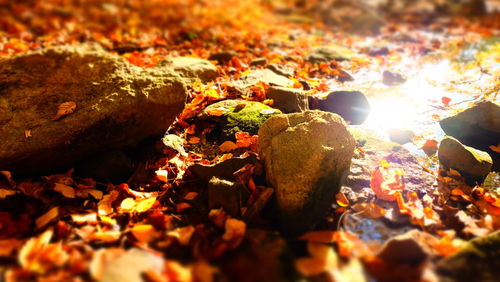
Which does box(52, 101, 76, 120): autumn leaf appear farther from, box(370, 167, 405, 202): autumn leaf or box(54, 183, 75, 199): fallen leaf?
box(370, 167, 405, 202): autumn leaf

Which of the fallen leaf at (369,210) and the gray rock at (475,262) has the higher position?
the gray rock at (475,262)

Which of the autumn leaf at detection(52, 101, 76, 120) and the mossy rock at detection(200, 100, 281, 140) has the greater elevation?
the autumn leaf at detection(52, 101, 76, 120)

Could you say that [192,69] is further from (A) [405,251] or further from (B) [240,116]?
(A) [405,251]

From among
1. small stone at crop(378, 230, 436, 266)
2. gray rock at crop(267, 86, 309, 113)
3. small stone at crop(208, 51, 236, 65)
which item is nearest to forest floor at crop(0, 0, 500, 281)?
small stone at crop(378, 230, 436, 266)

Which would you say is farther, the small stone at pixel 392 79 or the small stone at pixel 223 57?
the small stone at pixel 223 57

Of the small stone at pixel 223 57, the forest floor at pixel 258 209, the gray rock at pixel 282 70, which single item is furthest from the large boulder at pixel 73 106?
the small stone at pixel 223 57

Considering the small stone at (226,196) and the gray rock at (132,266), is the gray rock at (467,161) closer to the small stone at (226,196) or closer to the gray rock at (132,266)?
the small stone at (226,196)
